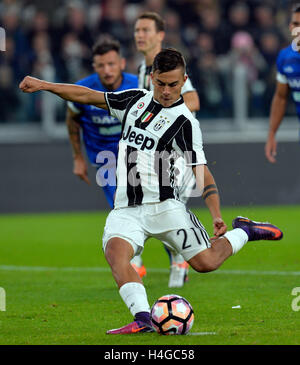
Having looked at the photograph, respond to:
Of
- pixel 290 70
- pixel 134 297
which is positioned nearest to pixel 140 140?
pixel 134 297

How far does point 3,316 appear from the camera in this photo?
6902 millimetres

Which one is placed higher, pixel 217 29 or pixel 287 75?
pixel 217 29

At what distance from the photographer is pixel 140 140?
21.7ft

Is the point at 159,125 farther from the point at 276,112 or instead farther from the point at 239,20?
the point at 239,20

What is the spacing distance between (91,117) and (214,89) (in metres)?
7.02

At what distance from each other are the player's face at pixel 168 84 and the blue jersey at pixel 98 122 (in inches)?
103

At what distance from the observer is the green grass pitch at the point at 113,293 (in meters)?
5.84

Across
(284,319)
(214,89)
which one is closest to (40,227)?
(214,89)

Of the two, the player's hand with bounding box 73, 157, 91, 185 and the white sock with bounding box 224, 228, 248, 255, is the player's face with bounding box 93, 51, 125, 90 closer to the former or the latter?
the player's hand with bounding box 73, 157, 91, 185

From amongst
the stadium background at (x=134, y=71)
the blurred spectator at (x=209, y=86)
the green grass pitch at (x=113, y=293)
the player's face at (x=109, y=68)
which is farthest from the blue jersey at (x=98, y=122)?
the blurred spectator at (x=209, y=86)

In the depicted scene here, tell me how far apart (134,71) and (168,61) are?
30.5ft

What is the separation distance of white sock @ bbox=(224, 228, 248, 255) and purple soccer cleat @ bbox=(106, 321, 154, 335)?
127 cm

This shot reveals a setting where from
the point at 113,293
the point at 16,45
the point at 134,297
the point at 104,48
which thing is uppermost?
the point at 16,45

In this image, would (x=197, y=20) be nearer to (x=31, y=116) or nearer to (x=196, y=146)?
(x=31, y=116)
